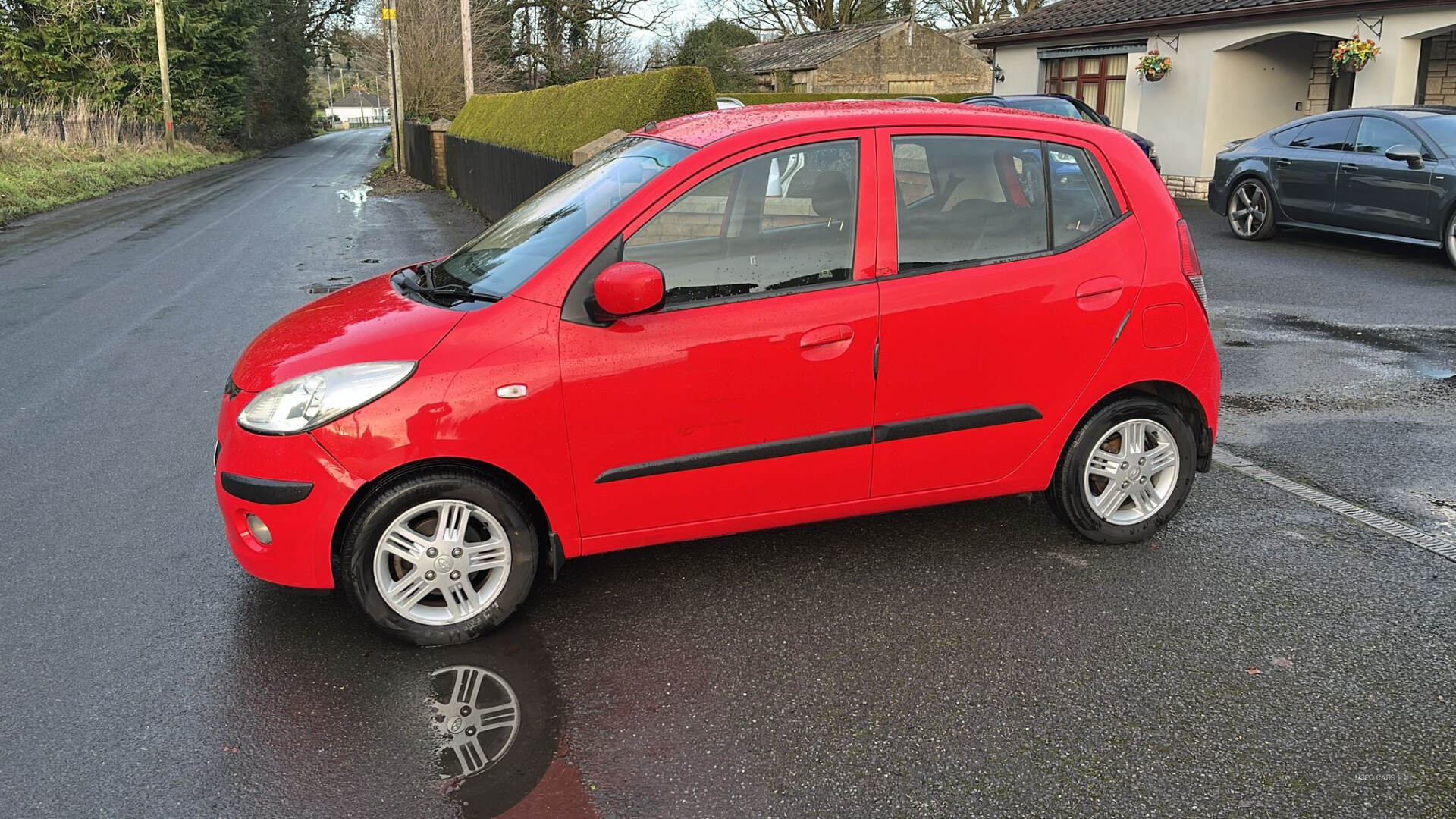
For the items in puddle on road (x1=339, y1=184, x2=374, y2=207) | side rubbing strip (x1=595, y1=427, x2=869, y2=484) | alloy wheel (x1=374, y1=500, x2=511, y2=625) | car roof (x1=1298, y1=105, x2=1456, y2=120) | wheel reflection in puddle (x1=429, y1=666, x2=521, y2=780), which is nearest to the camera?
wheel reflection in puddle (x1=429, y1=666, x2=521, y2=780)

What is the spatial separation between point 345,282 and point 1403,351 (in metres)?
9.95

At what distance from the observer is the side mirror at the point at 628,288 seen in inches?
151

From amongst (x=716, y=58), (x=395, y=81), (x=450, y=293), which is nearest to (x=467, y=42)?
(x=395, y=81)

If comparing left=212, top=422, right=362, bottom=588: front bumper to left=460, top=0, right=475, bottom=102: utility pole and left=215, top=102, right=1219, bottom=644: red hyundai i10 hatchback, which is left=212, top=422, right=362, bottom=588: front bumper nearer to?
left=215, top=102, right=1219, bottom=644: red hyundai i10 hatchback

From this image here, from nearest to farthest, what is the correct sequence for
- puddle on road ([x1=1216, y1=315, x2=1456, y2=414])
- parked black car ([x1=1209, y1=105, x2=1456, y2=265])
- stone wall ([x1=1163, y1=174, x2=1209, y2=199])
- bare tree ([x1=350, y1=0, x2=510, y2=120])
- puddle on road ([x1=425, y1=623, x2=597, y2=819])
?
puddle on road ([x1=425, y1=623, x2=597, y2=819]), puddle on road ([x1=1216, y1=315, x2=1456, y2=414]), parked black car ([x1=1209, y1=105, x2=1456, y2=265]), stone wall ([x1=1163, y1=174, x2=1209, y2=199]), bare tree ([x1=350, y1=0, x2=510, y2=120])

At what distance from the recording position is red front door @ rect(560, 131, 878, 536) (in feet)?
13.0

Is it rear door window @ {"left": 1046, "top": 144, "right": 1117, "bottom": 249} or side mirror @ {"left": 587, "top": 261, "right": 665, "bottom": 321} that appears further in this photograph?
rear door window @ {"left": 1046, "top": 144, "right": 1117, "bottom": 249}

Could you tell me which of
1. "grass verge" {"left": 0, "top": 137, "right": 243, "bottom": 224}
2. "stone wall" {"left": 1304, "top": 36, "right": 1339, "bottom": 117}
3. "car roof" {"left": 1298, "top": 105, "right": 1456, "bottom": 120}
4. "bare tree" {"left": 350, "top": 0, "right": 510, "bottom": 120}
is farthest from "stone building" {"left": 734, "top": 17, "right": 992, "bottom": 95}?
"car roof" {"left": 1298, "top": 105, "right": 1456, "bottom": 120}

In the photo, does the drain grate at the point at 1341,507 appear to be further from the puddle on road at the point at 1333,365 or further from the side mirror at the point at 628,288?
the side mirror at the point at 628,288

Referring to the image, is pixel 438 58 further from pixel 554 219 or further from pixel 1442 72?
pixel 554 219

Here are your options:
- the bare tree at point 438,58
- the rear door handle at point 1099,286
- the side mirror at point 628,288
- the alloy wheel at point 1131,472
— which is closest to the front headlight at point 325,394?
the side mirror at point 628,288

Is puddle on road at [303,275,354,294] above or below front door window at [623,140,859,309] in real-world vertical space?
below

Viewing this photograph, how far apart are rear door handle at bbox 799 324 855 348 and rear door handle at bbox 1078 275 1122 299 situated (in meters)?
0.99

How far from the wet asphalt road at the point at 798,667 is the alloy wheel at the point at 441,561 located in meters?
0.17
